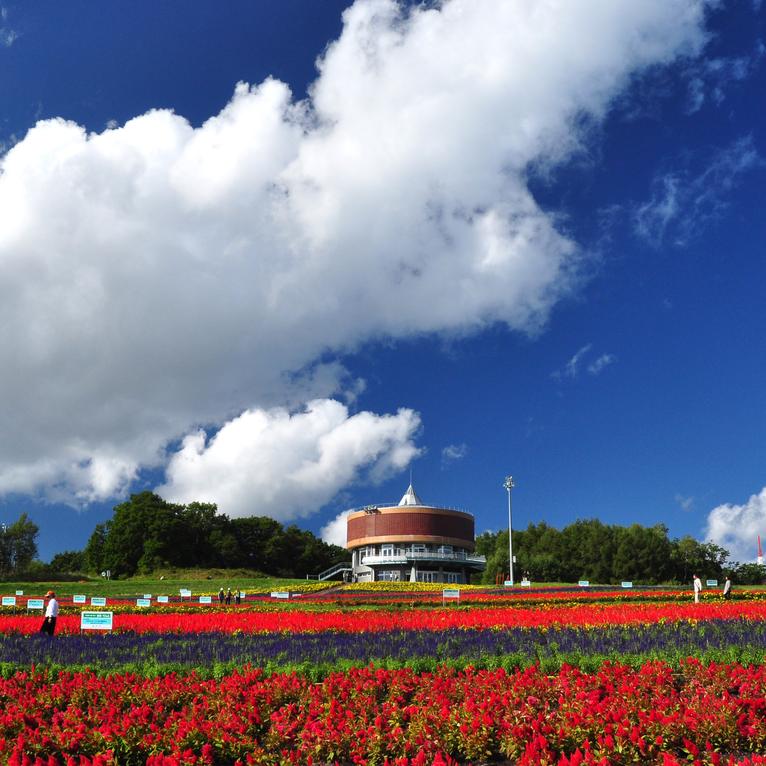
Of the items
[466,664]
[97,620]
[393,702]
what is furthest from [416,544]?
[393,702]

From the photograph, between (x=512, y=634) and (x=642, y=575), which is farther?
(x=642, y=575)

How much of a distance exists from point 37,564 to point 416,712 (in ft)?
335

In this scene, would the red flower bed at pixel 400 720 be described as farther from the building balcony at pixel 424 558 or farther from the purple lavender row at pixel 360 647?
the building balcony at pixel 424 558

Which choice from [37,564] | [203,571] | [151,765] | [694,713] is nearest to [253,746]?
[151,765]

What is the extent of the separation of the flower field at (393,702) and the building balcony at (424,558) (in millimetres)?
73834

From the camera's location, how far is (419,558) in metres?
85.3

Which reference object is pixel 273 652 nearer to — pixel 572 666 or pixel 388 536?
pixel 572 666

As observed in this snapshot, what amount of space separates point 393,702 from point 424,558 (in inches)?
3101

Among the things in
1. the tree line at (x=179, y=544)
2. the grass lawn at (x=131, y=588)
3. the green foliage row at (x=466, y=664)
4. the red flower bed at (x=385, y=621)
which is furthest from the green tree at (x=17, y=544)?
the green foliage row at (x=466, y=664)

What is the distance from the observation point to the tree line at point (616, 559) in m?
84.1

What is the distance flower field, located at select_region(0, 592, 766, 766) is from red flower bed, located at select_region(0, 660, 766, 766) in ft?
0.06

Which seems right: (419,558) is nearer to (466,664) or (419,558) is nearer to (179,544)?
(179,544)

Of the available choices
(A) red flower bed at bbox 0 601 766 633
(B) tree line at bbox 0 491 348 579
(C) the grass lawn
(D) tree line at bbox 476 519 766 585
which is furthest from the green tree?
(A) red flower bed at bbox 0 601 766 633

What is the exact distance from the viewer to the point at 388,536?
89.2 m
